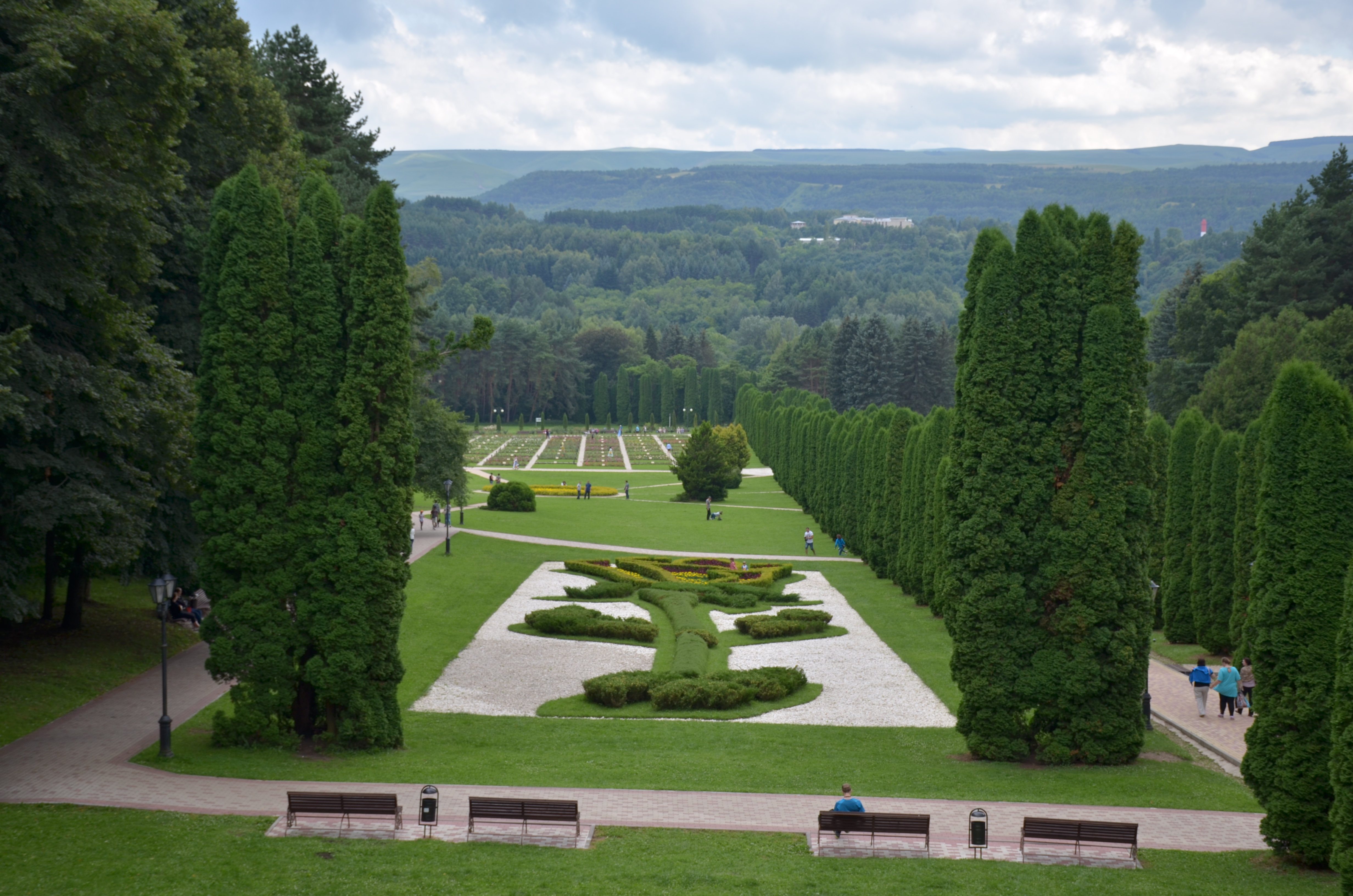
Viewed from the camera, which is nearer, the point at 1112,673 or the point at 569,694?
the point at 1112,673

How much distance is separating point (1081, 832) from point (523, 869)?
23.4 feet

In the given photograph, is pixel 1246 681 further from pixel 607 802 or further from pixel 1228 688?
pixel 607 802

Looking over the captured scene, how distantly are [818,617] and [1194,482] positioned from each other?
12295 millimetres

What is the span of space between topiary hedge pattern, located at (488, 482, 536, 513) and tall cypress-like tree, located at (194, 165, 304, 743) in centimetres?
4091

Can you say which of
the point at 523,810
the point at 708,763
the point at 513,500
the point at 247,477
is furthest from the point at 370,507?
the point at 513,500

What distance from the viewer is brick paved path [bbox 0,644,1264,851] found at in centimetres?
1572

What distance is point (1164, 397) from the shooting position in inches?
3029

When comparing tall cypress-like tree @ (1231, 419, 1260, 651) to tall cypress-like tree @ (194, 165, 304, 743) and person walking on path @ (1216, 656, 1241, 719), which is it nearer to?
person walking on path @ (1216, 656, 1241, 719)

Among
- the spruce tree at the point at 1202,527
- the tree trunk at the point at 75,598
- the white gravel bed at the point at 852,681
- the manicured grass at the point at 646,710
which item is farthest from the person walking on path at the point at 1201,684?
the tree trunk at the point at 75,598

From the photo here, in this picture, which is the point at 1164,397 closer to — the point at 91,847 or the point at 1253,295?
the point at 1253,295

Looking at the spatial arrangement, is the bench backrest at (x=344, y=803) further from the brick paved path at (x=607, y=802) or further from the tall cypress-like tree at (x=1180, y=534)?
the tall cypress-like tree at (x=1180, y=534)

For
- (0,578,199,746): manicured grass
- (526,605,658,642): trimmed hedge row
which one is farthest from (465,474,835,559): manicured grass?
(0,578,199,746): manicured grass

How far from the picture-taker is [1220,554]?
105ft

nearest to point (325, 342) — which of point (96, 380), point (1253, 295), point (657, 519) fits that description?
point (96, 380)
